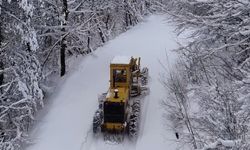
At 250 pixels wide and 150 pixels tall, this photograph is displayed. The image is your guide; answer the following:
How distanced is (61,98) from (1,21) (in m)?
5.73

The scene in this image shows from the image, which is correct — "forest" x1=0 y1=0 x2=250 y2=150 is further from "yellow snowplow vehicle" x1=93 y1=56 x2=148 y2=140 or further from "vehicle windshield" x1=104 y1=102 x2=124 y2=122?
"vehicle windshield" x1=104 y1=102 x2=124 y2=122

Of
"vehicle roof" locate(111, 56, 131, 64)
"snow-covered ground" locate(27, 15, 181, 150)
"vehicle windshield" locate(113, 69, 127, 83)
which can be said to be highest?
"vehicle roof" locate(111, 56, 131, 64)

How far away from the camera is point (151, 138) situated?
17922 mm

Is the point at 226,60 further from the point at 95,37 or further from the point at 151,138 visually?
the point at 95,37

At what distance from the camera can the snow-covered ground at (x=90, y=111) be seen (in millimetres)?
17500

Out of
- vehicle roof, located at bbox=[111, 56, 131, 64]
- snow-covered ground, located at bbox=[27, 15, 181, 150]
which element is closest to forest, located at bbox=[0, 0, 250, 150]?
snow-covered ground, located at bbox=[27, 15, 181, 150]

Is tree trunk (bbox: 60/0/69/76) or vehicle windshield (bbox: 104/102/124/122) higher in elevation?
tree trunk (bbox: 60/0/69/76)

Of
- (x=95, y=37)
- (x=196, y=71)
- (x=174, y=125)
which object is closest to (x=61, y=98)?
(x=174, y=125)

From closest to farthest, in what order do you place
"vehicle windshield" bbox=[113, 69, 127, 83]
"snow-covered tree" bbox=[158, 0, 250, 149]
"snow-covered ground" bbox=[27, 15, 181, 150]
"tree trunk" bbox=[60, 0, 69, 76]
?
"snow-covered tree" bbox=[158, 0, 250, 149], "snow-covered ground" bbox=[27, 15, 181, 150], "vehicle windshield" bbox=[113, 69, 127, 83], "tree trunk" bbox=[60, 0, 69, 76]

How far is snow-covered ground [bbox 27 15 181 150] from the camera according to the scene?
17500 millimetres

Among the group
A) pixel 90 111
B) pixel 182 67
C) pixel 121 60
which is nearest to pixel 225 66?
pixel 182 67

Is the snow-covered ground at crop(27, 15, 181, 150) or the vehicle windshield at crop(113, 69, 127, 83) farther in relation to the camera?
the vehicle windshield at crop(113, 69, 127, 83)

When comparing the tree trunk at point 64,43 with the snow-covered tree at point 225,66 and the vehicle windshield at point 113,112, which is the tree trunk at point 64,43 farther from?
the snow-covered tree at point 225,66

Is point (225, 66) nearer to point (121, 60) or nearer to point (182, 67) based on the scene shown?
point (182, 67)
